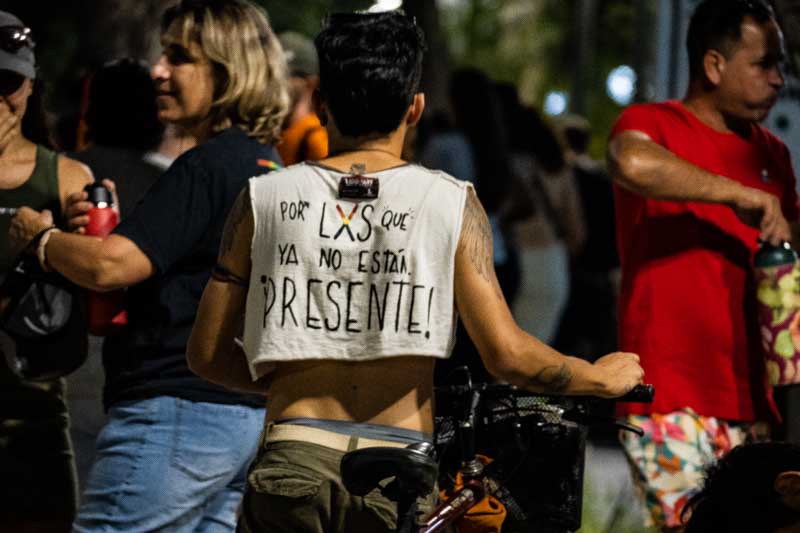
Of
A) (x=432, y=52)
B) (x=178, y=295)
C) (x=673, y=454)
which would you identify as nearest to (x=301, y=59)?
(x=673, y=454)

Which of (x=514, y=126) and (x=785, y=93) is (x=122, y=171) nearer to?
(x=785, y=93)

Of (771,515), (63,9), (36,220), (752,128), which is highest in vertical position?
(63,9)

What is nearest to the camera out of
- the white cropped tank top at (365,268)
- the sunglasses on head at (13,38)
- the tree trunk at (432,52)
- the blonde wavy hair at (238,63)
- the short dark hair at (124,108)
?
the white cropped tank top at (365,268)

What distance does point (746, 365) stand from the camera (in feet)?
17.7

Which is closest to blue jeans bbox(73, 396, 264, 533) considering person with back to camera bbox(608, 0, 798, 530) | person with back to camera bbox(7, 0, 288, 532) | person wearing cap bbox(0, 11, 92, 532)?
person with back to camera bbox(7, 0, 288, 532)

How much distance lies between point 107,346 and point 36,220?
409 millimetres

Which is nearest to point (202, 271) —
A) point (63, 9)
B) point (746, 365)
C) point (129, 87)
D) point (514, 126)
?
point (129, 87)

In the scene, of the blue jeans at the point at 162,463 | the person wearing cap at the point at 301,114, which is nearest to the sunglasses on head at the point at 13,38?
the blue jeans at the point at 162,463

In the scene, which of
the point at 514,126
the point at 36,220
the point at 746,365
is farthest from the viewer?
the point at 514,126

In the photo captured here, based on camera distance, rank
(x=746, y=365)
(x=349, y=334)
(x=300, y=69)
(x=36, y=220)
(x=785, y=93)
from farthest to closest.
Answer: (x=300, y=69)
(x=785, y=93)
(x=746, y=365)
(x=36, y=220)
(x=349, y=334)

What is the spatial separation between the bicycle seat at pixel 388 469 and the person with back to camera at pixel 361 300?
0.17 meters

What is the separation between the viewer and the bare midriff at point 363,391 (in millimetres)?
3537

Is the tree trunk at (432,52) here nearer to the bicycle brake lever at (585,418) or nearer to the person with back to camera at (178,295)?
the person with back to camera at (178,295)

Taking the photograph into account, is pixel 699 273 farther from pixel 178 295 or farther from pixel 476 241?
pixel 476 241
